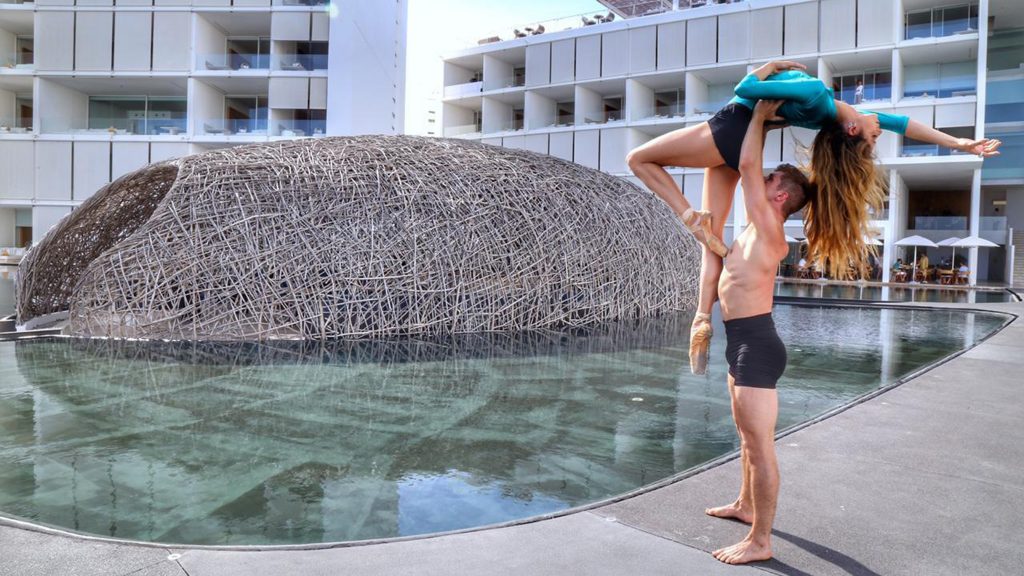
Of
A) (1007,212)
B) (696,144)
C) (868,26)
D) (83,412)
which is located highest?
(868,26)

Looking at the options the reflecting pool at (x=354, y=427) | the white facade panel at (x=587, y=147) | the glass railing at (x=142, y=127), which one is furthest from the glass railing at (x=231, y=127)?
the reflecting pool at (x=354, y=427)

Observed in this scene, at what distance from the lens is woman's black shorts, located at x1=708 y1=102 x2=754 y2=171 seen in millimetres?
2984

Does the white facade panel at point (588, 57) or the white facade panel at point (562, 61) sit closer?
the white facade panel at point (588, 57)

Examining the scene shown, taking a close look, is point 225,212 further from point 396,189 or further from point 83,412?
point 83,412

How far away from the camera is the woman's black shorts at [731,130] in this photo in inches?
117

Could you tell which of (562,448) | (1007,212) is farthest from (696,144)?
(1007,212)

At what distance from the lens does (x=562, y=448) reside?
4707 millimetres

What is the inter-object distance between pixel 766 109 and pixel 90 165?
3633cm

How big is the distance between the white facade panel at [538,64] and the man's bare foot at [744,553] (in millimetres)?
38468

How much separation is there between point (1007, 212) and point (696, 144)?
39.4 m

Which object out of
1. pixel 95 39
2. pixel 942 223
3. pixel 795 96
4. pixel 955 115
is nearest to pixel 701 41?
pixel 955 115

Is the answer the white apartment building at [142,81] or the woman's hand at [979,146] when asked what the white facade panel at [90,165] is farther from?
the woman's hand at [979,146]

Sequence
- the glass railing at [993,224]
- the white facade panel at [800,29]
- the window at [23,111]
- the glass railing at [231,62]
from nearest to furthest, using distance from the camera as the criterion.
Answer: the white facade panel at [800,29] → the glass railing at [993,224] → the glass railing at [231,62] → the window at [23,111]

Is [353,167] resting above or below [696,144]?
above
